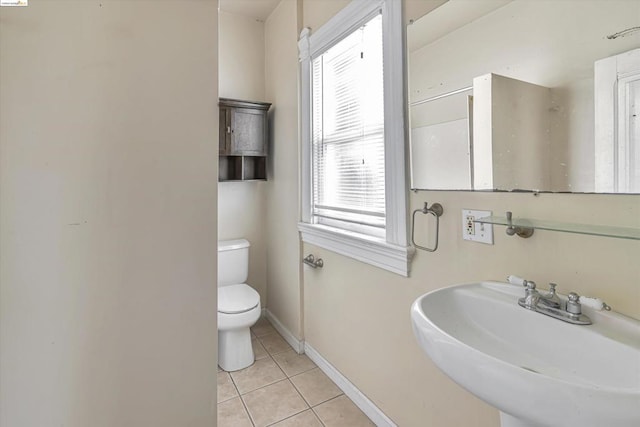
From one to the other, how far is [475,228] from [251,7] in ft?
8.38

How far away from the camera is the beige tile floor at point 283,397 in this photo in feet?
5.28

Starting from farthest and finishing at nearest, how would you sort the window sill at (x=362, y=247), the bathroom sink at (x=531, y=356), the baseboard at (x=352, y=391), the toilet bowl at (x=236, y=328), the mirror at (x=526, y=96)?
the toilet bowl at (x=236, y=328), the baseboard at (x=352, y=391), the window sill at (x=362, y=247), the mirror at (x=526, y=96), the bathroom sink at (x=531, y=356)

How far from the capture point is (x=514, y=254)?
102cm

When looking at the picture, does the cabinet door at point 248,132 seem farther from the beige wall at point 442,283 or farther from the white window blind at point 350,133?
the beige wall at point 442,283

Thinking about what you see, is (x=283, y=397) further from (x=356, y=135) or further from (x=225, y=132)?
(x=225, y=132)

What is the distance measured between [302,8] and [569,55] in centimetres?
189

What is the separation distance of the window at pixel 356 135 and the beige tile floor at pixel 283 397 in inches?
33.9

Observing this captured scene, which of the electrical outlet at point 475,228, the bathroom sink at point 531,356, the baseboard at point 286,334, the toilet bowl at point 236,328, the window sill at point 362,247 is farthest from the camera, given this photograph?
the baseboard at point 286,334

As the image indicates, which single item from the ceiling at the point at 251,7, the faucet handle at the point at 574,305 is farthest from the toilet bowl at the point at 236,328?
the ceiling at the point at 251,7

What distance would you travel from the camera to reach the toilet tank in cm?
239

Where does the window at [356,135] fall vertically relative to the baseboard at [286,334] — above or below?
above

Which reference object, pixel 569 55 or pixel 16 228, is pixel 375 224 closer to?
pixel 569 55

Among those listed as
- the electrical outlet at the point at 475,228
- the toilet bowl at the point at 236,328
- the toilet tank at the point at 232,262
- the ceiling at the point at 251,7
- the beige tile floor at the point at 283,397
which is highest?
the ceiling at the point at 251,7

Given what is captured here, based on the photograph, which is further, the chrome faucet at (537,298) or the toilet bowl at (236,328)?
the toilet bowl at (236,328)
